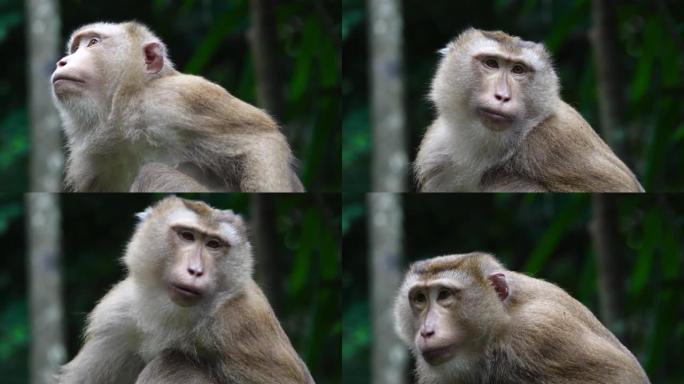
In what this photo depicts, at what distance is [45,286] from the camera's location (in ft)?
11.5

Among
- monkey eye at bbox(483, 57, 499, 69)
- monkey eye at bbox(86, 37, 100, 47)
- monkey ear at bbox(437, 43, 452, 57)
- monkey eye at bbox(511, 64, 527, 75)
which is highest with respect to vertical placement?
monkey ear at bbox(437, 43, 452, 57)

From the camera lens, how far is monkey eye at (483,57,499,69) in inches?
116

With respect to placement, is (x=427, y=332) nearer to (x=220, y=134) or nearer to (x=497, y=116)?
(x=497, y=116)

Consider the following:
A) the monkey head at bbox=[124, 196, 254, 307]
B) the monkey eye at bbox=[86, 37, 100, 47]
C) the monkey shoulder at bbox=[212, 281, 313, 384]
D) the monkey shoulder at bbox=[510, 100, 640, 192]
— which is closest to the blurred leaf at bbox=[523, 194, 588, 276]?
the monkey shoulder at bbox=[510, 100, 640, 192]

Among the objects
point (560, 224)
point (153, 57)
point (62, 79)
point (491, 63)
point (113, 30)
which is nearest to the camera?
point (62, 79)

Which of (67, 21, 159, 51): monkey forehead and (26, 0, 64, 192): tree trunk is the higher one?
(67, 21, 159, 51): monkey forehead

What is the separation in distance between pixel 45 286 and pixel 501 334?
1381 mm

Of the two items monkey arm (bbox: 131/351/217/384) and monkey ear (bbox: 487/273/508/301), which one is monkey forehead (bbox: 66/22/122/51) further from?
monkey ear (bbox: 487/273/508/301)

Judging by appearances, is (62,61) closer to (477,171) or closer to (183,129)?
(183,129)

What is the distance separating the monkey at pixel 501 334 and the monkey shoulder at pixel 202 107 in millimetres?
702

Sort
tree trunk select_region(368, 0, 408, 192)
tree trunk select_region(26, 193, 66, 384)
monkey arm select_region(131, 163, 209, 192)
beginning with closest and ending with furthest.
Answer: monkey arm select_region(131, 163, 209, 192) < tree trunk select_region(368, 0, 408, 192) < tree trunk select_region(26, 193, 66, 384)

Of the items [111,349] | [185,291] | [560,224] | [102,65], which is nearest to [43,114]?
[102,65]

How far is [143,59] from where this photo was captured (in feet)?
8.96

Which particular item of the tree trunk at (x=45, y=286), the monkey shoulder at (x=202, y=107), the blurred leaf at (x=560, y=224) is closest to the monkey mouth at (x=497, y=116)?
the monkey shoulder at (x=202, y=107)
